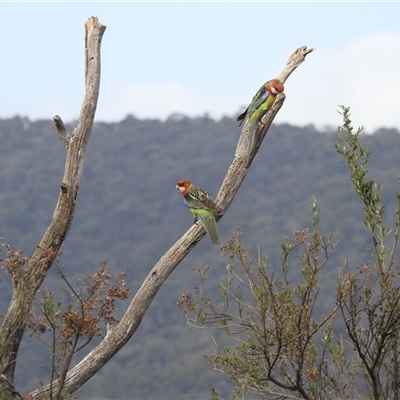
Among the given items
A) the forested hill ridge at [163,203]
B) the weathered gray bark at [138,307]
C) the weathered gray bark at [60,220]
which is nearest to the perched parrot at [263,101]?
the weathered gray bark at [138,307]

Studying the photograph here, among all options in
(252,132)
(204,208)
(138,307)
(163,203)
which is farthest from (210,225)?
(163,203)

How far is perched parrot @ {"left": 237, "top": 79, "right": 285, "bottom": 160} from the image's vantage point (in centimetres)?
765

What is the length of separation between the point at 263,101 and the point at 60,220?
2.01 metres

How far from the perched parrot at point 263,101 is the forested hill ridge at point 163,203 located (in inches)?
1418

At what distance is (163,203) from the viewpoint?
63938mm

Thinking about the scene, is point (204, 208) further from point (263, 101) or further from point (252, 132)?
point (263, 101)

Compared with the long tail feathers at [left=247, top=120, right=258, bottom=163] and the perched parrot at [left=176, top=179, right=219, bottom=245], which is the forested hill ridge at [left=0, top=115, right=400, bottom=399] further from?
the long tail feathers at [left=247, top=120, right=258, bottom=163]

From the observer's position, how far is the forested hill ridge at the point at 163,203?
47719 millimetres

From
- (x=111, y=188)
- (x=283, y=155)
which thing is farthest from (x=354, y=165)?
(x=283, y=155)

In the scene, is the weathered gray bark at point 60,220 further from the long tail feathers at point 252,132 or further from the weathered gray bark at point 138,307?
the long tail feathers at point 252,132

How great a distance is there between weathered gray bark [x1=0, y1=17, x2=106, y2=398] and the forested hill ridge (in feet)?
119

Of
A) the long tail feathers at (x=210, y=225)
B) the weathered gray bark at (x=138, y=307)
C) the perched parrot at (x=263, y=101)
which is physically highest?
the perched parrot at (x=263, y=101)

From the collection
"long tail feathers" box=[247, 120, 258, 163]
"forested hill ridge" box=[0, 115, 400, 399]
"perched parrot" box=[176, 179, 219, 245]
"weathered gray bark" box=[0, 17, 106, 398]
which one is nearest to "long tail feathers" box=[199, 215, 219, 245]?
"perched parrot" box=[176, 179, 219, 245]

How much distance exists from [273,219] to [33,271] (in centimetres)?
5429
